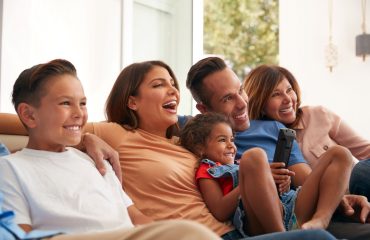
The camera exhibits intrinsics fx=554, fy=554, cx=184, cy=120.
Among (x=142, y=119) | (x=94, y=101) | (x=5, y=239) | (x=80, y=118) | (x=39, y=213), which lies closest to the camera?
(x=5, y=239)

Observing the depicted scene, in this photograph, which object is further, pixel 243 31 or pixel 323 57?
pixel 243 31

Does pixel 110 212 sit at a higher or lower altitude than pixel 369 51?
lower

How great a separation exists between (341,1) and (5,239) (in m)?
3.47

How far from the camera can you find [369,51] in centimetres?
384

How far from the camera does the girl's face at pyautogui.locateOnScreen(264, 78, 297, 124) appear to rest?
2.06 meters

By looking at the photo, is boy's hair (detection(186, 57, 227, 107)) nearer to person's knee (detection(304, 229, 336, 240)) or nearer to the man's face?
the man's face

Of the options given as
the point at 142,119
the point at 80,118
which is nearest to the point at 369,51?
the point at 142,119

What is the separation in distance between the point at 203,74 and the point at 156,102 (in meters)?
0.29

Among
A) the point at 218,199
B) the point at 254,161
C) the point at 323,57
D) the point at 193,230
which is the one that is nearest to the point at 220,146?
the point at 218,199

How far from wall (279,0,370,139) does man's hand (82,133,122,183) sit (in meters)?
→ 2.76

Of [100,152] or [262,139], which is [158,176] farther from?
[262,139]

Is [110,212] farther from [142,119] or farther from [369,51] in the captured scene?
[369,51]

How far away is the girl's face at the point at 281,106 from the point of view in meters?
2.06

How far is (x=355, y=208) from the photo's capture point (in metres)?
Result: 1.67
